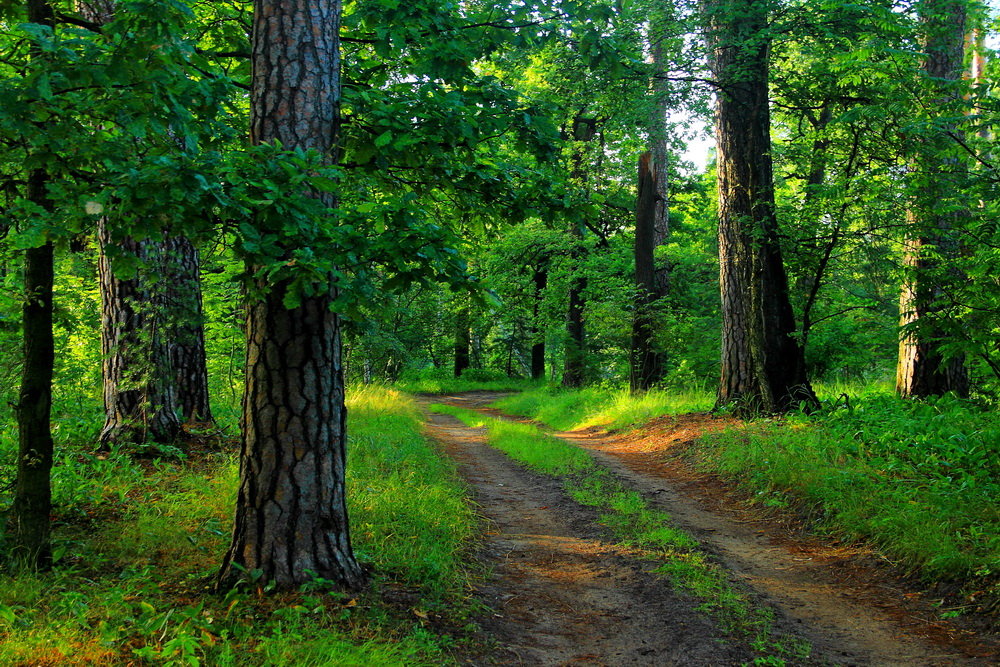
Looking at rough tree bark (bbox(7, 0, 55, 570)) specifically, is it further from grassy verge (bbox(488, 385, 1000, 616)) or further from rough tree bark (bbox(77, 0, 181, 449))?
grassy verge (bbox(488, 385, 1000, 616))

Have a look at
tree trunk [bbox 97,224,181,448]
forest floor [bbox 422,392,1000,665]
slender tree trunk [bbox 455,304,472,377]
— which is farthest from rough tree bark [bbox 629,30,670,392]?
slender tree trunk [bbox 455,304,472,377]

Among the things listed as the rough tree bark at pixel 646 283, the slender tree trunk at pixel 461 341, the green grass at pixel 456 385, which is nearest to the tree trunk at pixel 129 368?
the rough tree bark at pixel 646 283

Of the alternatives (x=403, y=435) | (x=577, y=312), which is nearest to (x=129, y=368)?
(x=403, y=435)

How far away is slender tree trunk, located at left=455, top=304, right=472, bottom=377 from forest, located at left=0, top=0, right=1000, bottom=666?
18.9 m

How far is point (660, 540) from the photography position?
539 cm

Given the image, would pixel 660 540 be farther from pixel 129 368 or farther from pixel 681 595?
pixel 129 368

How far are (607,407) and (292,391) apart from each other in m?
10.9

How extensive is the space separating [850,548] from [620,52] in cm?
432

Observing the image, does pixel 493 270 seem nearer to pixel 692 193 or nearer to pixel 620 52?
pixel 692 193

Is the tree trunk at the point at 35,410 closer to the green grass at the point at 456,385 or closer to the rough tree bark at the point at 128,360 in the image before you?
the rough tree bark at the point at 128,360

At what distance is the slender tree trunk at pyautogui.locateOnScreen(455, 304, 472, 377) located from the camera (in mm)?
28777

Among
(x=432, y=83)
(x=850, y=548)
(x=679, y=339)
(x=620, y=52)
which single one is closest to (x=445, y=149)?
(x=432, y=83)

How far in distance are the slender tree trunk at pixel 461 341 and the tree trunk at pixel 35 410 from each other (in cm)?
2228

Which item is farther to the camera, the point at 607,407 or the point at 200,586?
the point at 607,407
